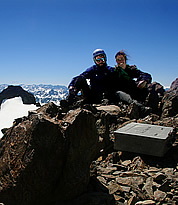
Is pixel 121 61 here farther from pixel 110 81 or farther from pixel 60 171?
pixel 60 171

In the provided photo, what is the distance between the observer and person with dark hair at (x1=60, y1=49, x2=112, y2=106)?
32.7 feet

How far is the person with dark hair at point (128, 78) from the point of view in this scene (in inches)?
386

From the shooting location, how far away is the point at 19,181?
267cm

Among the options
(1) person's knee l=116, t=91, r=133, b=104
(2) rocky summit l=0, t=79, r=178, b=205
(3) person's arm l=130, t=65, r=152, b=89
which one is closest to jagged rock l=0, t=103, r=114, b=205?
(2) rocky summit l=0, t=79, r=178, b=205

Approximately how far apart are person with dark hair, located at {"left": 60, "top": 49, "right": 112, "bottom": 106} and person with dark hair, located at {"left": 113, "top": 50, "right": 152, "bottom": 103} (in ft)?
1.70

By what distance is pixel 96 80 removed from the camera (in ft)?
33.9

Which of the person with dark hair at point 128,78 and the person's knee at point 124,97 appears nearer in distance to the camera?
the person's knee at point 124,97

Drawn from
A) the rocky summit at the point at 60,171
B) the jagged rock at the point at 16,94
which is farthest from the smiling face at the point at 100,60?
the jagged rock at the point at 16,94

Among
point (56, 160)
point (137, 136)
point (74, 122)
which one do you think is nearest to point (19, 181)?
point (56, 160)

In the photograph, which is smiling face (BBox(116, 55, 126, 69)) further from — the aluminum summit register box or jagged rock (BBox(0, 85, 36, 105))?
jagged rock (BBox(0, 85, 36, 105))

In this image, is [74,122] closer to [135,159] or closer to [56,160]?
[56,160]

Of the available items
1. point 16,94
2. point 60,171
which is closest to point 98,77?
point 60,171

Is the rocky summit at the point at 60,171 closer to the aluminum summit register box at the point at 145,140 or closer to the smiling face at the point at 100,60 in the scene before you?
the aluminum summit register box at the point at 145,140

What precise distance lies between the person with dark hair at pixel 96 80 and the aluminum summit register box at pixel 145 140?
4.86 meters
